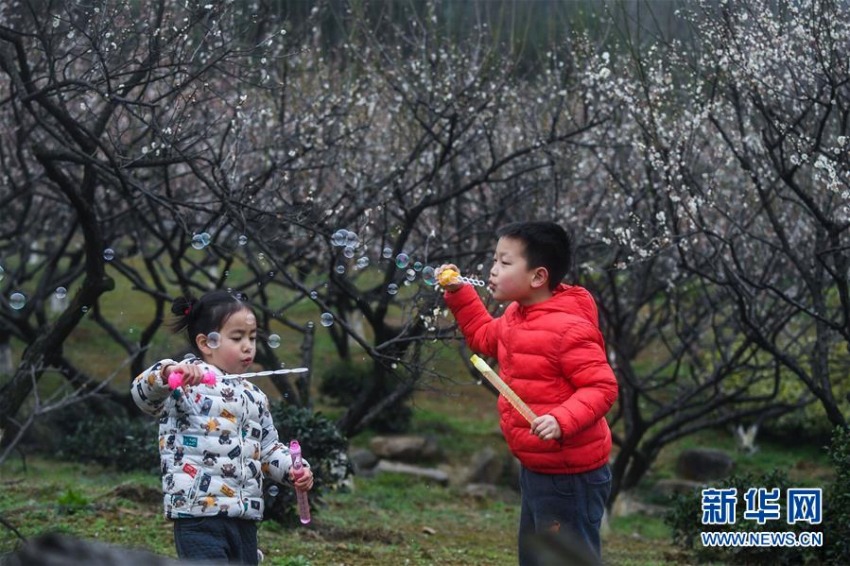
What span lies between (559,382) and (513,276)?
1.53 ft

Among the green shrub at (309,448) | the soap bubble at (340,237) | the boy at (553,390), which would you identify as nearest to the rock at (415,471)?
the green shrub at (309,448)

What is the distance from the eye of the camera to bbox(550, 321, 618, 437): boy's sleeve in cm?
443

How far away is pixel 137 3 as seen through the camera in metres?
9.83

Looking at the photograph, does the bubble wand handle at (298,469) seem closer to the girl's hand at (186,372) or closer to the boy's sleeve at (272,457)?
the boy's sleeve at (272,457)

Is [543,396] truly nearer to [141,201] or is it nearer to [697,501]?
[697,501]

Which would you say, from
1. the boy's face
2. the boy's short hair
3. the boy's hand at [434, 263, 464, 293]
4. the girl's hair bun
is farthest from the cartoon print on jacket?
the boy's short hair

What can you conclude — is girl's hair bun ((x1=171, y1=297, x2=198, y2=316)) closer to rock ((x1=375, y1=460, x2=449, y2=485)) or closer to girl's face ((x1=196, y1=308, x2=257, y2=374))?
girl's face ((x1=196, y1=308, x2=257, y2=374))

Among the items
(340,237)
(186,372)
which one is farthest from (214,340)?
(340,237)

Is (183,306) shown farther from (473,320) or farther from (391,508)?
(391,508)

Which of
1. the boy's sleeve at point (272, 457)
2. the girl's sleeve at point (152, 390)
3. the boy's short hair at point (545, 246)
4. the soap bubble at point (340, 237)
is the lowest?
the boy's sleeve at point (272, 457)

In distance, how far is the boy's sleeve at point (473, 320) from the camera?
498 centimetres

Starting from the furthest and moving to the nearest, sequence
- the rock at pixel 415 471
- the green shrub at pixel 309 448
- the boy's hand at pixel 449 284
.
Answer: the rock at pixel 415 471
the green shrub at pixel 309 448
the boy's hand at pixel 449 284

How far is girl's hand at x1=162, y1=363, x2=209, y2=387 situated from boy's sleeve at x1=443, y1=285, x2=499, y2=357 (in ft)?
4.12

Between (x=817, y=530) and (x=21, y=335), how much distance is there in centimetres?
809
